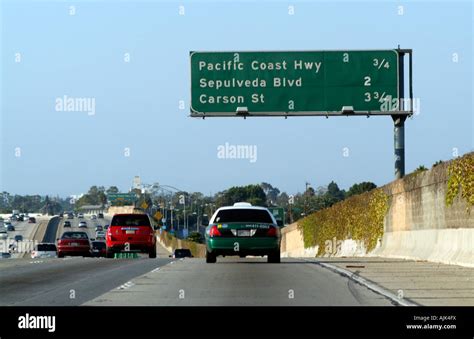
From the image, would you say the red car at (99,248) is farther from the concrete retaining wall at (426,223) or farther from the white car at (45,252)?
the concrete retaining wall at (426,223)

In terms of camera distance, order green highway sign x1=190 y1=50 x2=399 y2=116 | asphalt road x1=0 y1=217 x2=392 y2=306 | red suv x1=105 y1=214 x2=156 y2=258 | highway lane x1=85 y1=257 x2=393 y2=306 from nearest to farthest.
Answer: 1. highway lane x1=85 y1=257 x2=393 y2=306
2. asphalt road x1=0 y1=217 x2=392 y2=306
3. red suv x1=105 y1=214 x2=156 y2=258
4. green highway sign x1=190 y1=50 x2=399 y2=116

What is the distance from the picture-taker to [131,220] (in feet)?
135

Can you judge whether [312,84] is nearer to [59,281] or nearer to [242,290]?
[59,281]

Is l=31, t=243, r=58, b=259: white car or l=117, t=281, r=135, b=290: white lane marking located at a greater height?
l=117, t=281, r=135, b=290: white lane marking

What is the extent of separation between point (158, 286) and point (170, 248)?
10965cm

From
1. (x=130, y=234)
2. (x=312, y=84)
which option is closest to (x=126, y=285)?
(x=130, y=234)

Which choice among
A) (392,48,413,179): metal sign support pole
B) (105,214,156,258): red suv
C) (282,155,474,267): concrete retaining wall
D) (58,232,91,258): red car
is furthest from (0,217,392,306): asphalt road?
(58,232,91,258): red car

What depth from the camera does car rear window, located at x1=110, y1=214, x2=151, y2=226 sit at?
41125mm

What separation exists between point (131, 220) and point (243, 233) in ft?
40.5

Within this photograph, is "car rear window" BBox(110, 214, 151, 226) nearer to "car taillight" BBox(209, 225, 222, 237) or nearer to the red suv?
the red suv

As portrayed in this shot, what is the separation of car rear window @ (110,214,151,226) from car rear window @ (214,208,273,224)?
441 inches

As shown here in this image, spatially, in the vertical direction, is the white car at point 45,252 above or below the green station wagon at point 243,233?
below

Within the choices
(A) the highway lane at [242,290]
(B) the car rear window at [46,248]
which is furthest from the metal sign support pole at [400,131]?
(B) the car rear window at [46,248]

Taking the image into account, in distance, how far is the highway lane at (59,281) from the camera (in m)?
18.5
